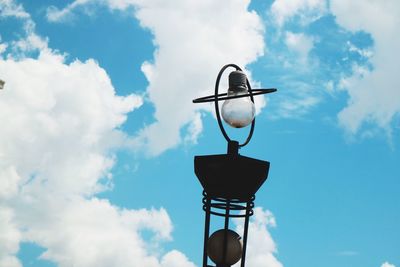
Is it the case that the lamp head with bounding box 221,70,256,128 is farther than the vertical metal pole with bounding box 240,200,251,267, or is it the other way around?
the lamp head with bounding box 221,70,256,128

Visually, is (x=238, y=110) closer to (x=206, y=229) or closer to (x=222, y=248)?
(x=206, y=229)

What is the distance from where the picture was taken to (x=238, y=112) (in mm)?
4156

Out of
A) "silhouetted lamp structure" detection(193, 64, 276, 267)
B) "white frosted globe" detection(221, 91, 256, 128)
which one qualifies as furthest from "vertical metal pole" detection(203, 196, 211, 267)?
"white frosted globe" detection(221, 91, 256, 128)

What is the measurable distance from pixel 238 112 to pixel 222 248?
127 cm

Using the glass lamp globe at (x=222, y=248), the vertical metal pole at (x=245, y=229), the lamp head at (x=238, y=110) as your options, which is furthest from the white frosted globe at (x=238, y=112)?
the glass lamp globe at (x=222, y=248)

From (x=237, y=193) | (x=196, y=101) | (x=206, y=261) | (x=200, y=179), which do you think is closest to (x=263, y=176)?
(x=237, y=193)

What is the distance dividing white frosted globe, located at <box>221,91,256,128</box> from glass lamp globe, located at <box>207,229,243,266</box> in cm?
103

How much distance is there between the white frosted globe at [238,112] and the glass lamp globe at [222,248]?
1.03 meters

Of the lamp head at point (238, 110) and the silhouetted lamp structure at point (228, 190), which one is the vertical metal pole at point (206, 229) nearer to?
the silhouetted lamp structure at point (228, 190)

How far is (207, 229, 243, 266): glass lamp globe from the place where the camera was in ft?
12.3

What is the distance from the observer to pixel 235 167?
3.81 meters

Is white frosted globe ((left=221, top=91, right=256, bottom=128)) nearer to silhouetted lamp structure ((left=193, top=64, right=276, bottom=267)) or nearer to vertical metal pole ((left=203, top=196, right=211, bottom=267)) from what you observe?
silhouetted lamp structure ((left=193, top=64, right=276, bottom=267))

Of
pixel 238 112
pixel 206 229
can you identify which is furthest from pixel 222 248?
pixel 238 112

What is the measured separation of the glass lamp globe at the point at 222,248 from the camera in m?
3.74
